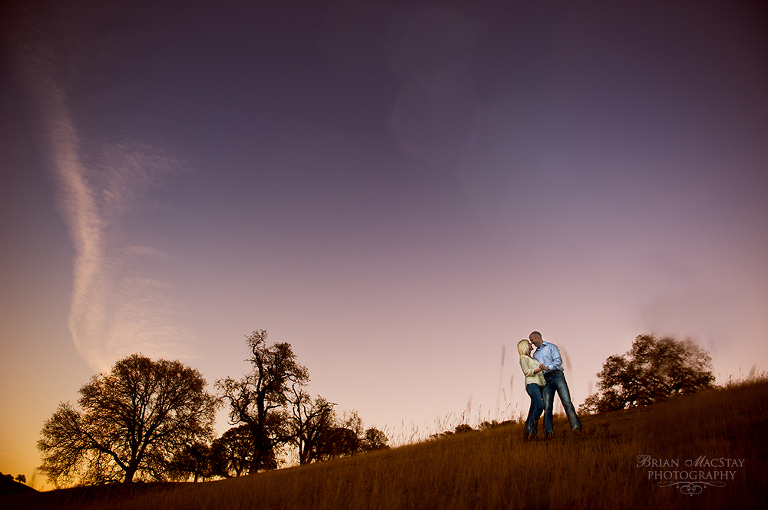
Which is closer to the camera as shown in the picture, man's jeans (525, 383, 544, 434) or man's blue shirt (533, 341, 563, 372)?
man's blue shirt (533, 341, 563, 372)

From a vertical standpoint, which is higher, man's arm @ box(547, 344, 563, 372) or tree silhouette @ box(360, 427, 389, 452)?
man's arm @ box(547, 344, 563, 372)

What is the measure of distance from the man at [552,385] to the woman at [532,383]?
12cm

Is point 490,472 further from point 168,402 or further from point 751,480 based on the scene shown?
point 168,402

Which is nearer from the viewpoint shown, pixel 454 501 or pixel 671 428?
pixel 454 501

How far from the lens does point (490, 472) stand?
5.36 m

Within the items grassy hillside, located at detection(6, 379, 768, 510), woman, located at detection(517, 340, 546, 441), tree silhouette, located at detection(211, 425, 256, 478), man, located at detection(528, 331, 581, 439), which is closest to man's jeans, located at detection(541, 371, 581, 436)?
man, located at detection(528, 331, 581, 439)

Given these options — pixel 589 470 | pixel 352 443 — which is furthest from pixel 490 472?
pixel 352 443

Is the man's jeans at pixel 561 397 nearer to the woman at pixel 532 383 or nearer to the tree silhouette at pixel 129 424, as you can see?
the woman at pixel 532 383

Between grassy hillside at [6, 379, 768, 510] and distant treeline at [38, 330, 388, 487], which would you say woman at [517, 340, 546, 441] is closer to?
grassy hillside at [6, 379, 768, 510]

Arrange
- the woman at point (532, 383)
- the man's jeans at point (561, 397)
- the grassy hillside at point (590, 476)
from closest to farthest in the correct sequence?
the grassy hillside at point (590, 476) < the man's jeans at point (561, 397) < the woman at point (532, 383)

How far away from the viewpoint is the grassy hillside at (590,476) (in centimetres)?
378

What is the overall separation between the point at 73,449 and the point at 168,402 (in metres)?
5.54

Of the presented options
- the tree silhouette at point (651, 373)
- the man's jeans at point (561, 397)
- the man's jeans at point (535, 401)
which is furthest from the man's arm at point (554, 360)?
the tree silhouette at point (651, 373)

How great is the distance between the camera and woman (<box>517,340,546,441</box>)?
294 inches
